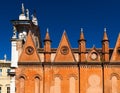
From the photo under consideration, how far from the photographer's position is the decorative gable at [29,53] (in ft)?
134

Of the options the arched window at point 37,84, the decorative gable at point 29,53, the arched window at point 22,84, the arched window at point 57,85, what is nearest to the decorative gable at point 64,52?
the arched window at point 57,85

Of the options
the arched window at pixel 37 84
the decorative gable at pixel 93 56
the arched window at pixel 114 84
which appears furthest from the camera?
the decorative gable at pixel 93 56

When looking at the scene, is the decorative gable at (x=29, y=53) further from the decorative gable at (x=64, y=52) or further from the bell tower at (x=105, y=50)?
the bell tower at (x=105, y=50)

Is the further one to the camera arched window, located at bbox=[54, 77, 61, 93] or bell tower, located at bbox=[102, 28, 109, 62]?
bell tower, located at bbox=[102, 28, 109, 62]

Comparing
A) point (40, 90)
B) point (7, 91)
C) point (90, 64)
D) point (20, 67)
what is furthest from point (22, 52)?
point (7, 91)

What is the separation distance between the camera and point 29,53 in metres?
41.2

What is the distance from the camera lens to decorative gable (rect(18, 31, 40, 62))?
40.9 meters

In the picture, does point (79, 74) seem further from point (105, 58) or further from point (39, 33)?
point (39, 33)

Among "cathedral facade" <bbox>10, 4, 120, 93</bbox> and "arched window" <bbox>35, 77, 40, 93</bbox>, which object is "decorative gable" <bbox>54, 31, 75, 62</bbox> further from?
"arched window" <bbox>35, 77, 40, 93</bbox>

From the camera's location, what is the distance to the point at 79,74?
40625 millimetres

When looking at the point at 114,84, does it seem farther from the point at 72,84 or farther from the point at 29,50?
the point at 29,50

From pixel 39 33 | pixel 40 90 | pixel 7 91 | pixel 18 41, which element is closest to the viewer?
pixel 40 90

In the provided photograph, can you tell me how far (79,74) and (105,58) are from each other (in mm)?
3863

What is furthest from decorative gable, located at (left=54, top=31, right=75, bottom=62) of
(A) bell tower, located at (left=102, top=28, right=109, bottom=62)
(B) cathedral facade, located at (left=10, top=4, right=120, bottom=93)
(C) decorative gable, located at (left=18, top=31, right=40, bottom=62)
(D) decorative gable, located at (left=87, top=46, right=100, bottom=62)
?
(A) bell tower, located at (left=102, top=28, right=109, bottom=62)
